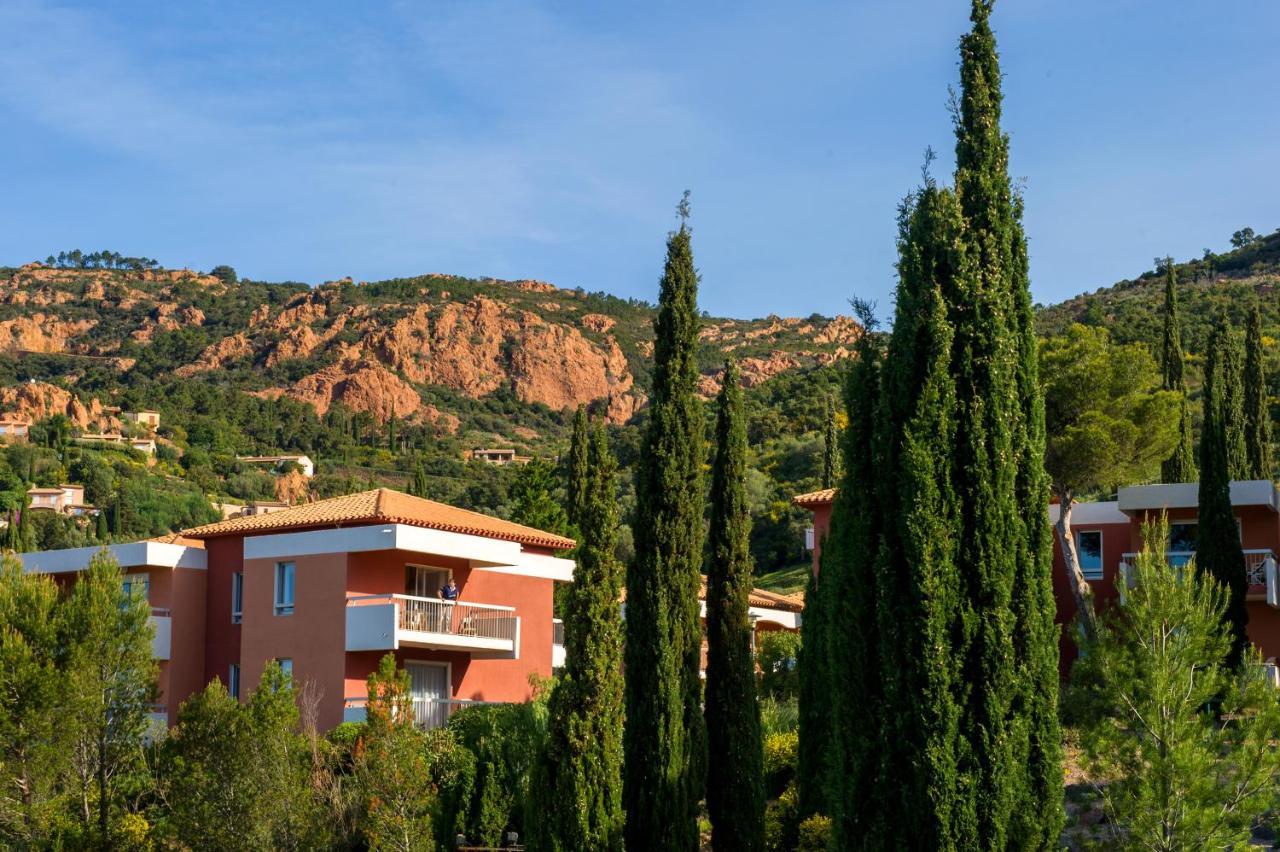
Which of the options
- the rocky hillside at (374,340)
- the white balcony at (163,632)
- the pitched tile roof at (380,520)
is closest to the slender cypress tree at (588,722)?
the pitched tile roof at (380,520)

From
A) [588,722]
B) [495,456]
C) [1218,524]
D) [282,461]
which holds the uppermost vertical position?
[495,456]

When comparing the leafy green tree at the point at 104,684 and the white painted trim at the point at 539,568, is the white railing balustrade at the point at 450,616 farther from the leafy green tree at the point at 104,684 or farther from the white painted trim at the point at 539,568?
the leafy green tree at the point at 104,684

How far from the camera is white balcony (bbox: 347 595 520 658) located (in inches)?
1115

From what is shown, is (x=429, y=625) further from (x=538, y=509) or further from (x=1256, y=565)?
(x=1256, y=565)

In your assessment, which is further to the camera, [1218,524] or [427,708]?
[427,708]

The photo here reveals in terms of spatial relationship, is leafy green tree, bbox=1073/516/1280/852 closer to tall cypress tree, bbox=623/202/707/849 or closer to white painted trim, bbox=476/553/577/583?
tall cypress tree, bbox=623/202/707/849

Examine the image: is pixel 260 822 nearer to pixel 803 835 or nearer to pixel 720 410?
pixel 803 835

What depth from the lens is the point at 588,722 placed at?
1812cm

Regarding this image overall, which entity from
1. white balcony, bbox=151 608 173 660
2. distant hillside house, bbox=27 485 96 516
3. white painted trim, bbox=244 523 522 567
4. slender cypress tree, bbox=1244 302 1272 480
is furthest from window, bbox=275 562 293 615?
distant hillside house, bbox=27 485 96 516

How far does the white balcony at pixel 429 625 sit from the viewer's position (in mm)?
28312

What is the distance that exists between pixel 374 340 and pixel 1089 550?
92.7 meters

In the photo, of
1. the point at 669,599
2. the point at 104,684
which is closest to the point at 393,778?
the point at 669,599

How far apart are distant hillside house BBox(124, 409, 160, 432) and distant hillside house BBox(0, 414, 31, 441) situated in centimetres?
643

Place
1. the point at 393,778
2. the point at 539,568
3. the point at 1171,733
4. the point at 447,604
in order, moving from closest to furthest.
A: the point at 1171,733 → the point at 393,778 → the point at 447,604 → the point at 539,568
